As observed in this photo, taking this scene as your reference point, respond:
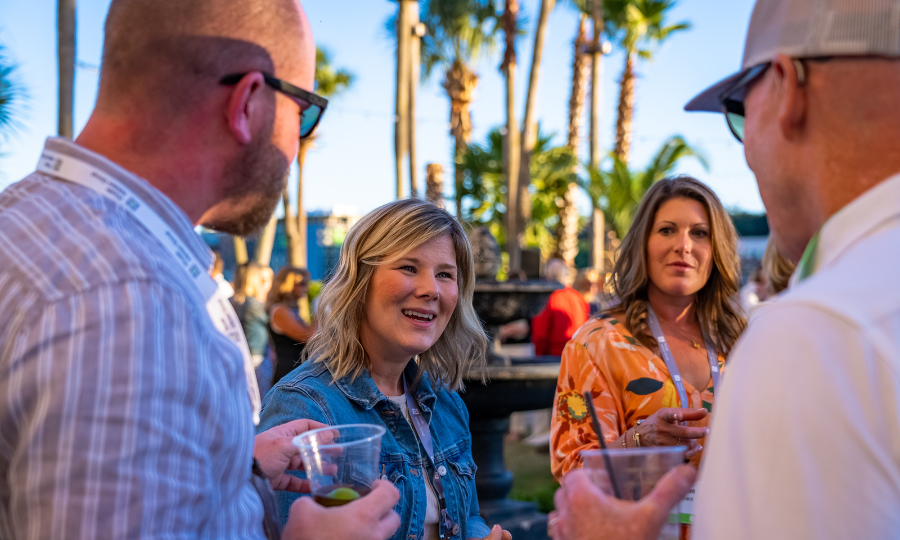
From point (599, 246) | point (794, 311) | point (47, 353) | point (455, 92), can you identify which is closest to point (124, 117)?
point (47, 353)

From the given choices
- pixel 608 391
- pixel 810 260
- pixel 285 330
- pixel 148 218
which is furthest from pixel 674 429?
pixel 285 330

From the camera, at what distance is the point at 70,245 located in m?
1.07

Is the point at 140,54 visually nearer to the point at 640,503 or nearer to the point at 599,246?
the point at 640,503

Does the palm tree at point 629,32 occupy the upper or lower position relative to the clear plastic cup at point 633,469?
upper

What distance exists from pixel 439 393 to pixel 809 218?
186 centimetres

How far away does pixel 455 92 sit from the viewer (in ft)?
A: 85.5

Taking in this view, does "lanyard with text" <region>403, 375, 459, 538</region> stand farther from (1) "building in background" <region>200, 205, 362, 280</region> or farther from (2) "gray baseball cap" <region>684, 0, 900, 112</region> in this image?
(1) "building in background" <region>200, 205, 362, 280</region>

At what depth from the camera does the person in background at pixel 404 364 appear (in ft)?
7.54

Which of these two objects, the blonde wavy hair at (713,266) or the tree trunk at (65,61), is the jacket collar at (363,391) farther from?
the tree trunk at (65,61)

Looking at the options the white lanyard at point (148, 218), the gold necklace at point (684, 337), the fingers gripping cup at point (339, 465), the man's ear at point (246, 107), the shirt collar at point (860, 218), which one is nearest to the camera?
the shirt collar at point (860, 218)

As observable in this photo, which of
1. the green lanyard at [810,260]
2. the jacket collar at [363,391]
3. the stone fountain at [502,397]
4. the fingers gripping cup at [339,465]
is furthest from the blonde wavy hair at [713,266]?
the green lanyard at [810,260]

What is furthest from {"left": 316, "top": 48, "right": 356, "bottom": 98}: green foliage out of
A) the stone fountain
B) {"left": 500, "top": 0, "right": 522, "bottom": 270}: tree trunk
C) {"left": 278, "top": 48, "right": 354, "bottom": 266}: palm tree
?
the stone fountain

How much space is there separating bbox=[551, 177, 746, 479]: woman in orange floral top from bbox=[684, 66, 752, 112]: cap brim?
1198 mm

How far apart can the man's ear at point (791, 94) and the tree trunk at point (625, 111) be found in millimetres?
21620
